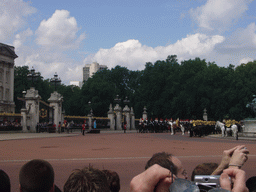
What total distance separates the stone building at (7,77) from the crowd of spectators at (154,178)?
7824cm

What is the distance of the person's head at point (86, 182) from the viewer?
2174 mm

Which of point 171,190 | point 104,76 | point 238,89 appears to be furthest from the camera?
point 104,76

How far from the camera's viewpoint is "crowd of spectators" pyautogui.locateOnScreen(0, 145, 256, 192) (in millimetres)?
2086

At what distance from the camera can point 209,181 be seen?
2254 mm

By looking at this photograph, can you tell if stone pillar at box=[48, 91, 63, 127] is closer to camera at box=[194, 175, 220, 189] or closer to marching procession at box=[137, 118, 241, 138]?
marching procession at box=[137, 118, 241, 138]

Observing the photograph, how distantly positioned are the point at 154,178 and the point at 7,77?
84449 mm

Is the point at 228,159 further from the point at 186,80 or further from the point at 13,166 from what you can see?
the point at 186,80

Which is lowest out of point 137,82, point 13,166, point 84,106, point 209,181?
point 13,166

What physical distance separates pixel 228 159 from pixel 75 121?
49.5 m

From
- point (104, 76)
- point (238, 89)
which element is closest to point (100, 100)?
point (104, 76)

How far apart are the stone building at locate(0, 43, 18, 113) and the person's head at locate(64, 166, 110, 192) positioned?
7853cm

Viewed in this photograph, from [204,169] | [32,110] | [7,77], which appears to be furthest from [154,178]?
[7,77]

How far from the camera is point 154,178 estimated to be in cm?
209

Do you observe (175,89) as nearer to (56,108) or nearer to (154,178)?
(56,108)
